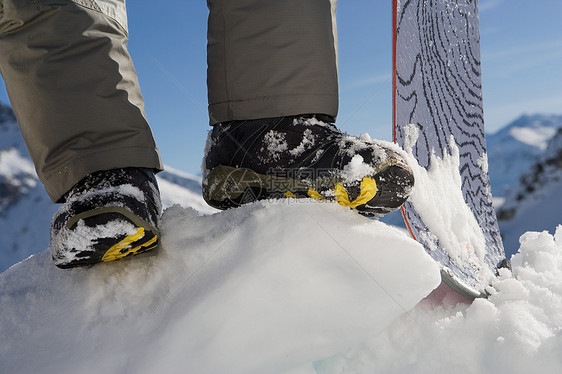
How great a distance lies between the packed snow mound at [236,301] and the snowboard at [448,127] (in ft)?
0.87

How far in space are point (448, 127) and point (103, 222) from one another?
1092mm

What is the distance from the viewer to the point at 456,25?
156 cm

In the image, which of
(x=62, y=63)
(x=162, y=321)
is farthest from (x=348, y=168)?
(x=62, y=63)

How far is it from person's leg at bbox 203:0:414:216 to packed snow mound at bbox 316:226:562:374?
0.21 m

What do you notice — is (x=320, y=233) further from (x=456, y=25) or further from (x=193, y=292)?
(x=456, y=25)

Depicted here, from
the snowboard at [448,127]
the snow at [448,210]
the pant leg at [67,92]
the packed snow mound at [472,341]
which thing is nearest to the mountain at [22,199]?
the snowboard at [448,127]

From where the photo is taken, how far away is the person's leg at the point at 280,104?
2.43 ft

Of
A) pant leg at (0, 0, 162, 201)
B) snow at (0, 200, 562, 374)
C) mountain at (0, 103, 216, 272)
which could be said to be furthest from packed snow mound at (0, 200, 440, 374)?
mountain at (0, 103, 216, 272)

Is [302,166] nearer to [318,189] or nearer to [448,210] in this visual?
[318,189]

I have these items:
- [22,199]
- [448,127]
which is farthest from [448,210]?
[22,199]

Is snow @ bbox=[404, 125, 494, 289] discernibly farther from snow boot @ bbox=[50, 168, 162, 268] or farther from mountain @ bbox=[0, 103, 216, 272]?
mountain @ bbox=[0, 103, 216, 272]

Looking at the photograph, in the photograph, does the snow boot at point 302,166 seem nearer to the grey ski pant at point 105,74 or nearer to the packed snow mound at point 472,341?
the grey ski pant at point 105,74

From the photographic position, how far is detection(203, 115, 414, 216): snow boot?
0.70 metres

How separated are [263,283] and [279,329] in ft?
0.24
